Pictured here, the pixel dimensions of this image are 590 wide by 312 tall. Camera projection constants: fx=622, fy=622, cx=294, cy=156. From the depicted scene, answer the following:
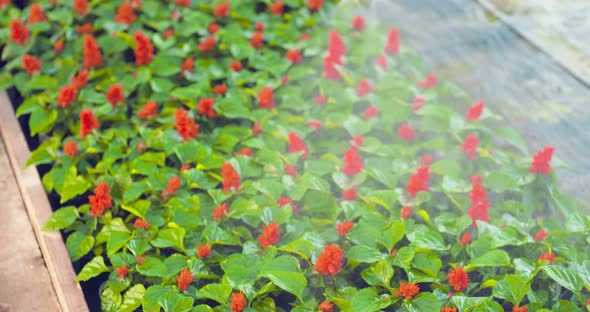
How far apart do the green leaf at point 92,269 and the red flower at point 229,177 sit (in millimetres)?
427

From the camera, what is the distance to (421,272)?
5.78 ft

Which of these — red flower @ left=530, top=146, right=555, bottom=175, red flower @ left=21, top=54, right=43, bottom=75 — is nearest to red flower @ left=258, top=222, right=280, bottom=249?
red flower @ left=530, top=146, right=555, bottom=175

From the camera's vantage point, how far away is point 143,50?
2.54m

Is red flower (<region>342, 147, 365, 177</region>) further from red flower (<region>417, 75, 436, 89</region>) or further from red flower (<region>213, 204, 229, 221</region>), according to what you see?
red flower (<region>417, 75, 436, 89</region>)

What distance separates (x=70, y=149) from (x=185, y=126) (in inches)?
16.1

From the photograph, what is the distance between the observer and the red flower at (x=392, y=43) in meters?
2.68

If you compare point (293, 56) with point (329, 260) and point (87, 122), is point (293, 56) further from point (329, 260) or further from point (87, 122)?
point (329, 260)

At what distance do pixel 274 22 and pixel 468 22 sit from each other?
3.05 ft

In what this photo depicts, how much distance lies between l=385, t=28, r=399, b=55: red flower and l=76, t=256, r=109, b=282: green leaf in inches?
60.7

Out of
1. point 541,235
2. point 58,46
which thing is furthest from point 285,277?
point 58,46

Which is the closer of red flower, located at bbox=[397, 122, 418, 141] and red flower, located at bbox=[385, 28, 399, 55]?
red flower, located at bbox=[397, 122, 418, 141]

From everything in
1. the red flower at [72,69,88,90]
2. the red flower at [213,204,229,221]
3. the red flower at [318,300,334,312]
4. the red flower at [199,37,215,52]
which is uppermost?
the red flower at [199,37,215,52]

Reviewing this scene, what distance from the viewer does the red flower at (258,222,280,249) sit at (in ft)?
5.82

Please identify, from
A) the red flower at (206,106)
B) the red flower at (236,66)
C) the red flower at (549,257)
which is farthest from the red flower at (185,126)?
the red flower at (549,257)
